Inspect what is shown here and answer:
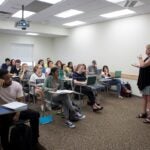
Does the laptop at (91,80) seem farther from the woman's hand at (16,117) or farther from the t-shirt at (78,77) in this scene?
the woman's hand at (16,117)

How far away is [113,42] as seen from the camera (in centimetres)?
778

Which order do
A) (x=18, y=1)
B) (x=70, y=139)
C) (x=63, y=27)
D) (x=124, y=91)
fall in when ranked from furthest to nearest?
(x=63, y=27) < (x=124, y=91) < (x=18, y=1) < (x=70, y=139)

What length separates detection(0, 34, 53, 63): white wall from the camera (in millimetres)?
9984

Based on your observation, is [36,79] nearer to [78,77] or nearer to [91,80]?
[78,77]

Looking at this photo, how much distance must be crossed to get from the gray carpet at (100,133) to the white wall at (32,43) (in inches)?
260

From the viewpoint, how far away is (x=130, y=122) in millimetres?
4137

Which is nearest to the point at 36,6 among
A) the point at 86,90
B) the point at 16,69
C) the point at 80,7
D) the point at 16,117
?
the point at 80,7

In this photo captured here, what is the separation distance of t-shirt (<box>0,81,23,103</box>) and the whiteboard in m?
7.92

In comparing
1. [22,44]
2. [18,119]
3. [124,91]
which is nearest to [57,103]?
[18,119]

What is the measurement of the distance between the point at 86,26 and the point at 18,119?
7.03 m

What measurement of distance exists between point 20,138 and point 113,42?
6028mm

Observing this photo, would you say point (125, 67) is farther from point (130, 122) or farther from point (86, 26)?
point (130, 122)

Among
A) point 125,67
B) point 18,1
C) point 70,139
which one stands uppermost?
point 18,1

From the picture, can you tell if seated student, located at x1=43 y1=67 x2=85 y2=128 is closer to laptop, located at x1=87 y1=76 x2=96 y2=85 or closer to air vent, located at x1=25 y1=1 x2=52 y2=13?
laptop, located at x1=87 y1=76 x2=96 y2=85
